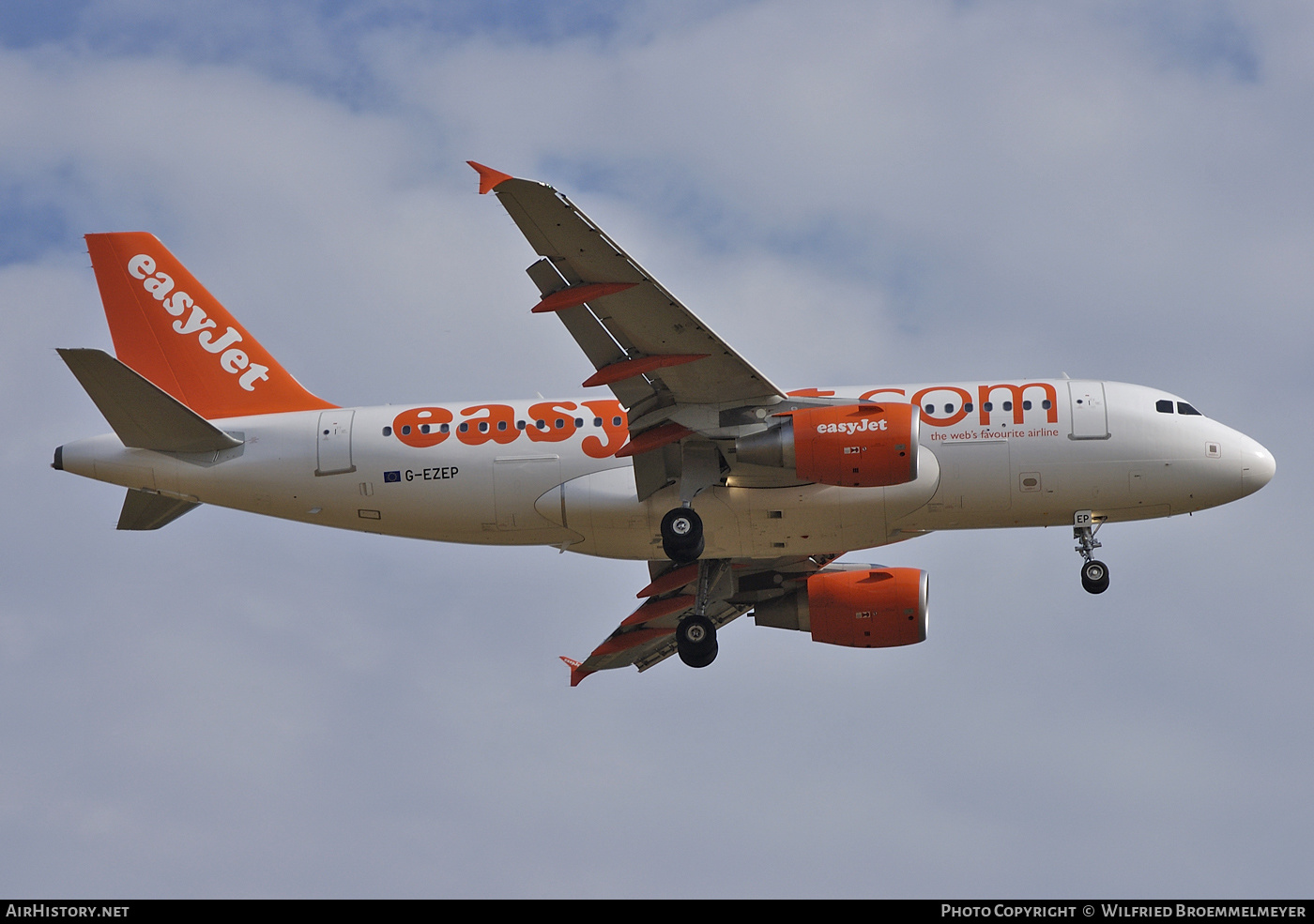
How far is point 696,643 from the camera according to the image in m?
39.7

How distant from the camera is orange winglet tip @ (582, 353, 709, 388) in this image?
36.1 meters

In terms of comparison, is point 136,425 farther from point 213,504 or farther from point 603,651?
point 603,651

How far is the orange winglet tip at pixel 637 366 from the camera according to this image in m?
36.1

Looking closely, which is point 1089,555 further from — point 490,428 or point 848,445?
point 490,428

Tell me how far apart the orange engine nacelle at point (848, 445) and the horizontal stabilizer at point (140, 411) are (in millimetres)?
13423

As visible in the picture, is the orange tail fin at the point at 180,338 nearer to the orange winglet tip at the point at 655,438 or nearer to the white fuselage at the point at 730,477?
the white fuselage at the point at 730,477

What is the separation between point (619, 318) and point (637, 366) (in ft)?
4.28

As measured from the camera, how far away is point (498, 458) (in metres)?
39.2

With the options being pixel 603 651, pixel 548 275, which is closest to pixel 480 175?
pixel 548 275

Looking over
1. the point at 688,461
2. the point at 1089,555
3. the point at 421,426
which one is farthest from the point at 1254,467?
the point at 421,426

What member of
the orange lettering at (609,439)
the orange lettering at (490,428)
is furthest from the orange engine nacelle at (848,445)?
the orange lettering at (490,428)
